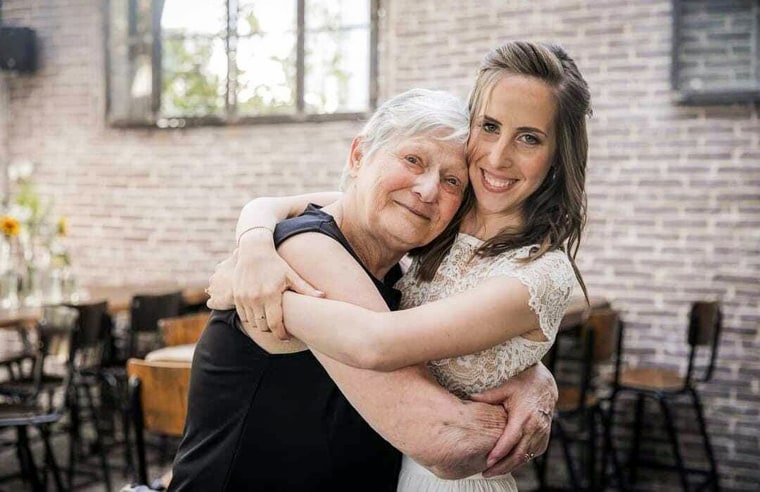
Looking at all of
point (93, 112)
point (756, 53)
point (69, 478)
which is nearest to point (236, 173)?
point (93, 112)

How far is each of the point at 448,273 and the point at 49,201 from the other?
19.0 ft

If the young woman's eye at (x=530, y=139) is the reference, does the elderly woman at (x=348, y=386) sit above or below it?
below

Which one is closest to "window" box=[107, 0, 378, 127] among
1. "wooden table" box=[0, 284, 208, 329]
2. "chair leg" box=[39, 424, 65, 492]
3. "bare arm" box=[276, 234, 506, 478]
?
"wooden table" box=[0, 284, 208, 329]

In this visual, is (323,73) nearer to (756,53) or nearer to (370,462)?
(756,53)

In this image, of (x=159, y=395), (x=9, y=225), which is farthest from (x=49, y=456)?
(x=159, y=395)

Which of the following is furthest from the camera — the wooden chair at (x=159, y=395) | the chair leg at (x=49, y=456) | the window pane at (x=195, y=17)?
the window pane at (x=195, y=17)

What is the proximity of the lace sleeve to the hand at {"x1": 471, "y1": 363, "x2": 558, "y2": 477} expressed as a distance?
112mm

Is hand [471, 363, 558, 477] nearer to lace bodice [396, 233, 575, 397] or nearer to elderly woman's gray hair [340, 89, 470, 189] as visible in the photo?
lace bodice [396, 233, 575, 397]

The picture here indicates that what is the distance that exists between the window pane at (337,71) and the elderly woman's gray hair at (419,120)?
4.17 metres

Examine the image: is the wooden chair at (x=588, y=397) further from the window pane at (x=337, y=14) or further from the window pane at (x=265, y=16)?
the window pane at (x=265, y=16)

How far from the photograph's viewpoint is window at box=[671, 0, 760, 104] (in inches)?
183

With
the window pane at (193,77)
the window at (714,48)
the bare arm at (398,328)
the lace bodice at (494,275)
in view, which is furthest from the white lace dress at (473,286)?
the window pane at (193,77)

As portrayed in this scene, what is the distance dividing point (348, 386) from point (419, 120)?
0.52 metres

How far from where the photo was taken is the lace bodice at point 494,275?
58.7 inches
